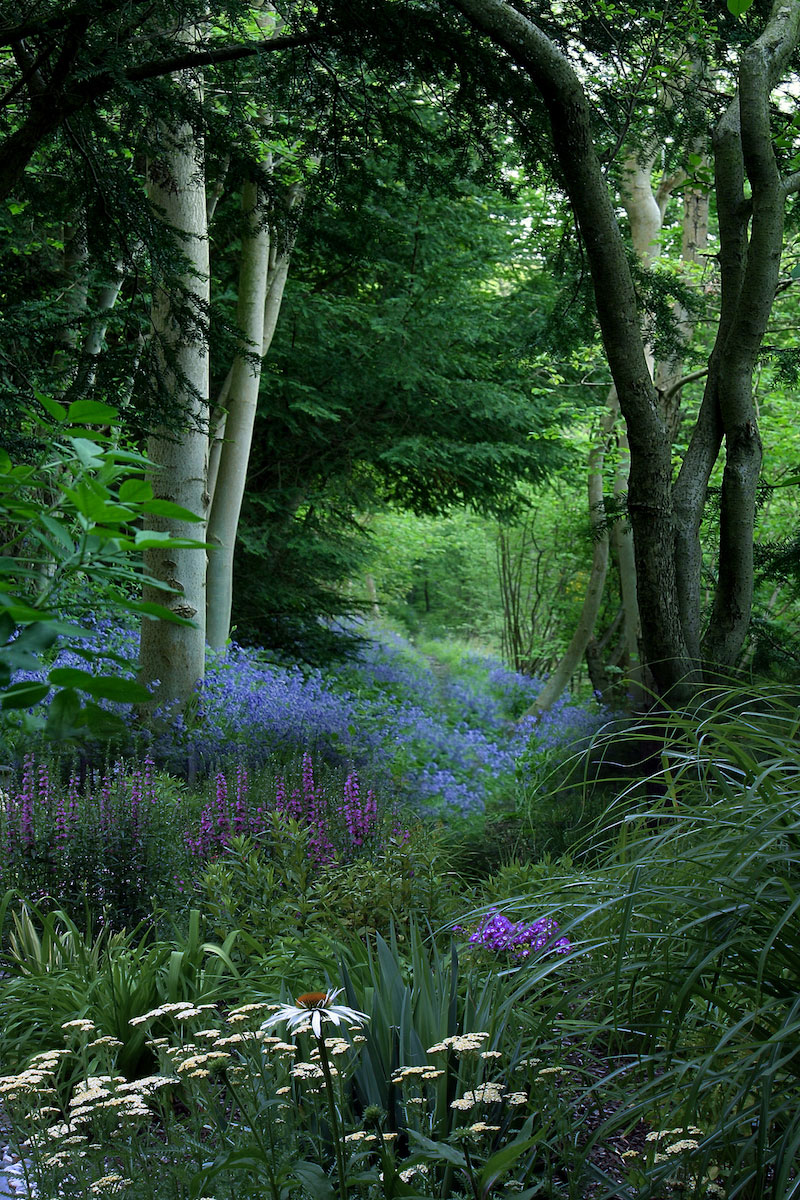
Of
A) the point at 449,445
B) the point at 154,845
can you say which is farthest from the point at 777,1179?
the point at 449,445

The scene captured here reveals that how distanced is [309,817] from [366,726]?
11.2 feet

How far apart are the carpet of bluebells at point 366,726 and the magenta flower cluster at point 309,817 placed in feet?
1.33

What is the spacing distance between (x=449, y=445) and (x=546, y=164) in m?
→ 7.26

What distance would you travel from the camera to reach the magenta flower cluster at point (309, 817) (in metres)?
3.97

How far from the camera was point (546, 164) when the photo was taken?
4.39 metres

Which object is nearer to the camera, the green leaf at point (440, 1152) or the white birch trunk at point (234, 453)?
the green leaf at point (440, 1152)

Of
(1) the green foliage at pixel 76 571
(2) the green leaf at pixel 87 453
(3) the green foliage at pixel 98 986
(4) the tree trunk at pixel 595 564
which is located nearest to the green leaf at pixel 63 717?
(1) the green foliage at pixel 76 571

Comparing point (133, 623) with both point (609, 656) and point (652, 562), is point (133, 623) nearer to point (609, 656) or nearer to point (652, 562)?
point (652, 562)

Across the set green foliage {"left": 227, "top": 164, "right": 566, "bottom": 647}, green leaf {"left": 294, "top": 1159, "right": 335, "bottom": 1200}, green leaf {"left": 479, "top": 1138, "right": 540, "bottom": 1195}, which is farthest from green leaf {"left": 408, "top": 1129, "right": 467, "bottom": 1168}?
green foliage {"left": 227, "top": 164, "right": 566, "bottom": 647}

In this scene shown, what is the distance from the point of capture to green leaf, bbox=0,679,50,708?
35.4 inches

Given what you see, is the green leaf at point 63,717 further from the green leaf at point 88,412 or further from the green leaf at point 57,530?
the green leaf at point 88,412

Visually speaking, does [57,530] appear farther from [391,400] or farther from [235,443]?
[391,400]

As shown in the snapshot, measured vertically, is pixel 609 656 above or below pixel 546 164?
below

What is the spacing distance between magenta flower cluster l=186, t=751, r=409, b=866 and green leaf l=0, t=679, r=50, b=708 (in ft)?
10.0
